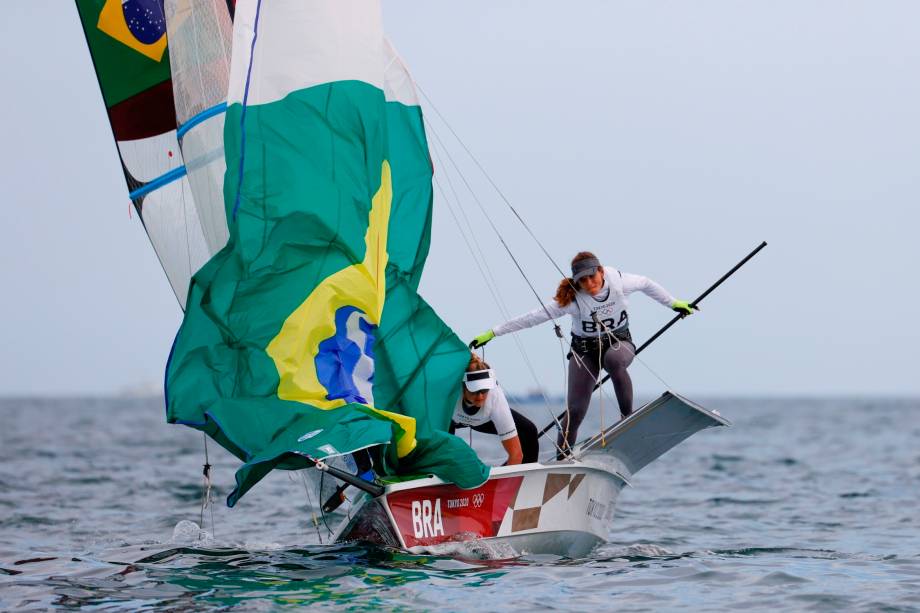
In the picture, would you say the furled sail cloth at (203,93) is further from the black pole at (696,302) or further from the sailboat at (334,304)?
the black pole at (696,302)

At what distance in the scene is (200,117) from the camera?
9703 mm

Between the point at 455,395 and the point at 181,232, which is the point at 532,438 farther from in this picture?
the point at 181,232

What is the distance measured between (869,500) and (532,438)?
320 inches

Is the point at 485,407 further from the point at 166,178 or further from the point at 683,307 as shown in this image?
the point at 166,178

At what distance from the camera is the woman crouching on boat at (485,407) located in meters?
8.95

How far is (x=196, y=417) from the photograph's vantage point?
27.2 feet

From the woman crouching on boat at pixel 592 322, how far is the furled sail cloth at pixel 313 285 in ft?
3.58

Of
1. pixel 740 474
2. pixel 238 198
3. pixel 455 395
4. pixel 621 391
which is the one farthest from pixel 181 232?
pixel 740 474

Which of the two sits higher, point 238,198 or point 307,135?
point 307,135

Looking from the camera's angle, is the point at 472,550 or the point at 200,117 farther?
the point at 200,117

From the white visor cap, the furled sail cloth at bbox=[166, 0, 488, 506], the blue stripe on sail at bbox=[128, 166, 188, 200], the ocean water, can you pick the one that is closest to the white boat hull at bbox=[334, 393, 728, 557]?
the ocean water

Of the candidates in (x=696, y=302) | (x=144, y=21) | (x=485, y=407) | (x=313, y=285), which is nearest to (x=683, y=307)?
(x=696, y=302)

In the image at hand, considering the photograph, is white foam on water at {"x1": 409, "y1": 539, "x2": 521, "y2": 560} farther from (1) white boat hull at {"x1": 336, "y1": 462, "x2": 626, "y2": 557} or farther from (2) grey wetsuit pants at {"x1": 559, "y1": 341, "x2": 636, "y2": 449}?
(2) grey wetsuit pants at {"x1": 559, "y1": 341, "x2": 636, "y2": 449}

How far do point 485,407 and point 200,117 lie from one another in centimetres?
339
